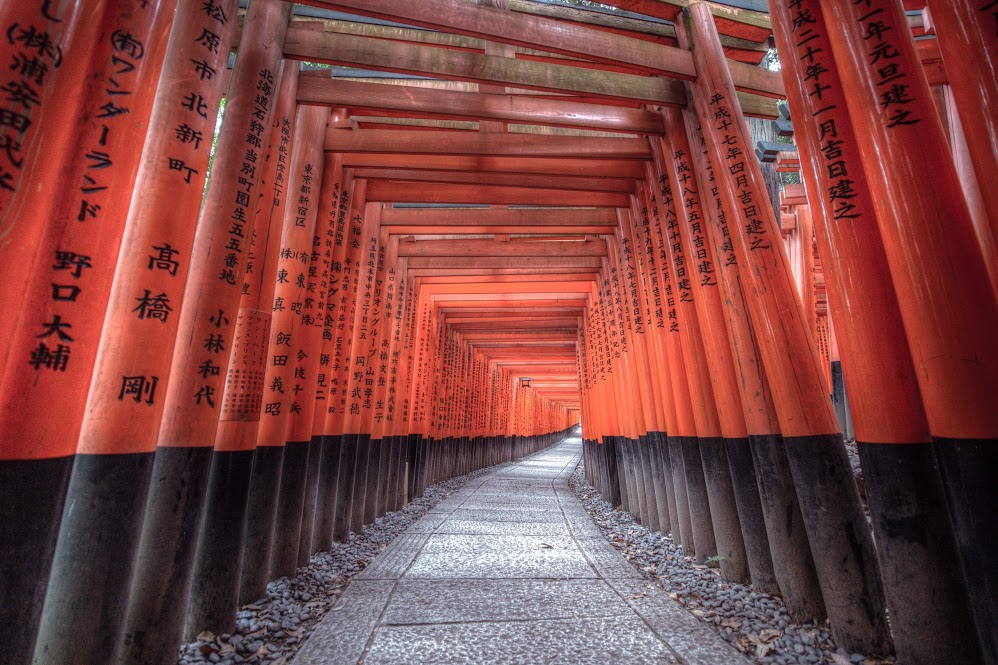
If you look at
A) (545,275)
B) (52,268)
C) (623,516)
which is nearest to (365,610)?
(52,268)

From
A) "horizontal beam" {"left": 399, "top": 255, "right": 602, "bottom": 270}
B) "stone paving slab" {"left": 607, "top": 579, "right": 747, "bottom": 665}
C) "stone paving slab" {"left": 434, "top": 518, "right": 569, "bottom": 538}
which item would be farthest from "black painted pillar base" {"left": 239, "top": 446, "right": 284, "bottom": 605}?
"horizontal beam" {"left": 399, "top": 255, "right": 602, "bottom": 270}

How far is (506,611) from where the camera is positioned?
126 inches

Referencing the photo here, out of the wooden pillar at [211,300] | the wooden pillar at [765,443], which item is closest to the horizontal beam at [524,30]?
the wooden pillar at [765,443]

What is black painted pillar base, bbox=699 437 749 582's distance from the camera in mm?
3771

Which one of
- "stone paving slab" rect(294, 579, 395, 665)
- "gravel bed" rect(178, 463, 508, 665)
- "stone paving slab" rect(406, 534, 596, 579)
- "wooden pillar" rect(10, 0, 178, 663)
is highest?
"wooden pillar" rect(10, 0, 178, 663)

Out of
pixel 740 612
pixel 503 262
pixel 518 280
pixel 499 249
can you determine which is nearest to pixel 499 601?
pixel 740 612

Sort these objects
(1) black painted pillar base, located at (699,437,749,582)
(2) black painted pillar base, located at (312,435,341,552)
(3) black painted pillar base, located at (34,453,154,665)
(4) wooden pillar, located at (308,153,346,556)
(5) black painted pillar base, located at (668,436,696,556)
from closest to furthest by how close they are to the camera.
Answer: (3) black painted pillar base, located at (34,453,154,665) → (1) black painted pillar base, located at (699,437,749,582) → (5) black painted pillar base, located at (668,436,696,556) → (4) wooden pillar, located at (308,153,346,556) → (2) black painted pillar base, located at (312,435,341,552)

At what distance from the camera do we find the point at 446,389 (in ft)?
41.1

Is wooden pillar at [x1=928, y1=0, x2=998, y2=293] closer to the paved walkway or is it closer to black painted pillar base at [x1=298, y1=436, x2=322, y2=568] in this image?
the paved walkway

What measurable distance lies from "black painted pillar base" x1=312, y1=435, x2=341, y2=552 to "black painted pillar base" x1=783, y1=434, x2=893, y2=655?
4290 mm

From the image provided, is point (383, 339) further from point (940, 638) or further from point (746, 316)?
point (940, 638)

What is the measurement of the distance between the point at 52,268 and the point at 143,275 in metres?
0.50

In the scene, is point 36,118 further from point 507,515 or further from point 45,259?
point 507,515

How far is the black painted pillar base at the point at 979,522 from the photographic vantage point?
1729 millimetres
